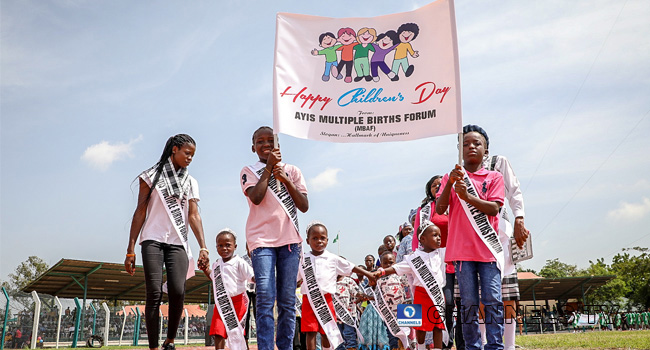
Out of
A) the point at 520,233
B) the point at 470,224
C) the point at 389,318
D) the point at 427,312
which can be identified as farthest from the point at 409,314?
the point at 470,224

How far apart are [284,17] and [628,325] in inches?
1006

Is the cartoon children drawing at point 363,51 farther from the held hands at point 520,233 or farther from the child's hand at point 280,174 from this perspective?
the held hands at point 520,233

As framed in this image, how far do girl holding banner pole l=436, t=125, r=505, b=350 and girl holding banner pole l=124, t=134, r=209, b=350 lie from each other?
7.57ft

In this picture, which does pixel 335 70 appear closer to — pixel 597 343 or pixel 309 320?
pixel 309 320

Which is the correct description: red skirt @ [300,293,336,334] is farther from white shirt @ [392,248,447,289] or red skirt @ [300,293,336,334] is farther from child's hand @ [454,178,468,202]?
child's hand @ [454,178,468,202]

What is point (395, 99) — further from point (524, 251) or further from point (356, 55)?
point (524, 251)

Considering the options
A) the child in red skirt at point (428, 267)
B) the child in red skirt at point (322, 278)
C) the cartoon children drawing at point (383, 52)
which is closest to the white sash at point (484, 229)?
the cartoon children drawing at point (383, 52)

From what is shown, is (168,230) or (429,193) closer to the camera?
(168,230)

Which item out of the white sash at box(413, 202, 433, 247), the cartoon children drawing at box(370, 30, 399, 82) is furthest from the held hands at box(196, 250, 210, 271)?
the white sash at box(413, 202, 433, 247)

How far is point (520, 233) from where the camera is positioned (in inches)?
196

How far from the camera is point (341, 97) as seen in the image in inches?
203

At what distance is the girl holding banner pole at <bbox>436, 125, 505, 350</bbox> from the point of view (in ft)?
14.3

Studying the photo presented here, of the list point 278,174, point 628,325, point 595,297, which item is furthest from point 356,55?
point 595,297

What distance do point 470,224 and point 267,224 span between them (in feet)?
5.73
